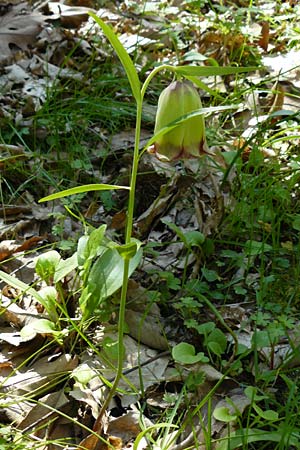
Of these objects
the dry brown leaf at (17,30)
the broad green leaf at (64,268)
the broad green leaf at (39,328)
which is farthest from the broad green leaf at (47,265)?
the dry brown leaf at (17,30)

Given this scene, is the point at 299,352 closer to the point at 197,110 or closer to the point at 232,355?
the point at 232,355

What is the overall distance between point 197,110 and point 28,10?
2468mm

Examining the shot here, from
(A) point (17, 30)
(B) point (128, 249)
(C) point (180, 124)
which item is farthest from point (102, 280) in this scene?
(A) point (17, 30)

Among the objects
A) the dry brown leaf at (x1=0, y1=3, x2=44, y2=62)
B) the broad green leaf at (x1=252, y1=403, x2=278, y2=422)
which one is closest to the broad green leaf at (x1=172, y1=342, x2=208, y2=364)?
the broad green leaf at (x1=252, y1=403, x2=278, y2=422)

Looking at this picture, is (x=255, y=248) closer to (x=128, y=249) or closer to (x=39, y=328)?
(x=39, y=328)

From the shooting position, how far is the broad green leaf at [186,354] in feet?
5.55

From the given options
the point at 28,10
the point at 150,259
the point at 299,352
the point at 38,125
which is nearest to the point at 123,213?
the point at 150,259

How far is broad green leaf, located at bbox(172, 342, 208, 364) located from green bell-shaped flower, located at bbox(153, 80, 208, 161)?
52 centimetres

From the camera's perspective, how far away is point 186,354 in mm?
1718

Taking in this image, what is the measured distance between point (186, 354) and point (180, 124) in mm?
600

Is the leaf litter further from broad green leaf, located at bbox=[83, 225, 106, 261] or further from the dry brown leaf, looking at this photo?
broad green leaf, located at bbox=[83, 225, 106, 261]

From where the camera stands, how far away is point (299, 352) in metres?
1.73

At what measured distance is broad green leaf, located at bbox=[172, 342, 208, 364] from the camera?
1690mm

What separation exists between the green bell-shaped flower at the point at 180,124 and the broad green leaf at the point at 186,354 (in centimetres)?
52
